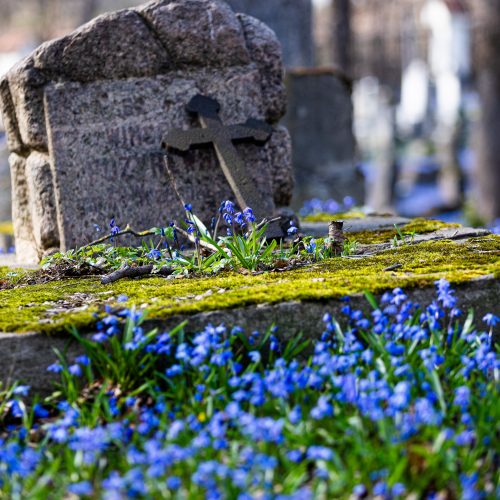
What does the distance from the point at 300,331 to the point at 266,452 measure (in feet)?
2.79

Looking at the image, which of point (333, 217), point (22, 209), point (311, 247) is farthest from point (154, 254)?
point (333, 217)

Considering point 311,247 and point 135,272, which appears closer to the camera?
point 135,272

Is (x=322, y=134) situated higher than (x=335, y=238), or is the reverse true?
(x=322, y=134)

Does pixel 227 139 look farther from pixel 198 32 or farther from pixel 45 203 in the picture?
pixel 45 203

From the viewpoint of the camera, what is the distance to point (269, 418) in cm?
197

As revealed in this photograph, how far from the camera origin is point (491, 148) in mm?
11883

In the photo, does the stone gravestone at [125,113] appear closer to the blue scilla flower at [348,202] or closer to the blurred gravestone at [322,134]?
the blue scilla flower at [348,202]

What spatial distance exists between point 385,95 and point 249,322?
2128 cm

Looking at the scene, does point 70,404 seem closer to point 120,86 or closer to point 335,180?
point 120,86

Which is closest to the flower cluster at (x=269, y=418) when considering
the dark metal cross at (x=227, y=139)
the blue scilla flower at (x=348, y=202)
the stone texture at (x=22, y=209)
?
the dark metal cross at (x=227, y=139)

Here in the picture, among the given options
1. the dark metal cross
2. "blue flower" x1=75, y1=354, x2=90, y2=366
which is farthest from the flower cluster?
the dark metal cross

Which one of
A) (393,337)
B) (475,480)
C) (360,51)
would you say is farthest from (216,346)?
(360,51)

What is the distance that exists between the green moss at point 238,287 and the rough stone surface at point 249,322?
0.10 feet

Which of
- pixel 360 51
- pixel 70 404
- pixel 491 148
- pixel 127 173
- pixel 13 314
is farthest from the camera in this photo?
pixel 360 51
